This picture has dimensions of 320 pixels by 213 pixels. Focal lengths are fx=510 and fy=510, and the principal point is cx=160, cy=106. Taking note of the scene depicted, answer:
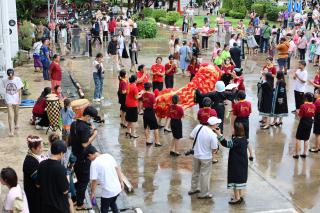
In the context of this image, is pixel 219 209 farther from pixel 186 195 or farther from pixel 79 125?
pixel 79 125

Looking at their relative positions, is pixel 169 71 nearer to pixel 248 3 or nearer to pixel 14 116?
pixel 14 116

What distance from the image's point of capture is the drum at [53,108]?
1266 cm

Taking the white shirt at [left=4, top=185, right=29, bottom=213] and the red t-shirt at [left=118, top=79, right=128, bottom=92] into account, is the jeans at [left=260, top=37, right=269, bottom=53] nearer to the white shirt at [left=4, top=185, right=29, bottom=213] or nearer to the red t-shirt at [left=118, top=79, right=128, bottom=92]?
the red t-shirt at [left=118, top=79, right=128, bottom=92]

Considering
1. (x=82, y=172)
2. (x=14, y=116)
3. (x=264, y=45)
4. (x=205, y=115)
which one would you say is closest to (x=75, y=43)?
(x=264, y=45)

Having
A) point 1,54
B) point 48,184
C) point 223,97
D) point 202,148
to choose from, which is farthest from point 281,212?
point 1,54

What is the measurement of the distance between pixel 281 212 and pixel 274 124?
5.33 meters

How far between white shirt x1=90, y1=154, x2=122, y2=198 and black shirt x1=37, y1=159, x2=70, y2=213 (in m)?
0.84

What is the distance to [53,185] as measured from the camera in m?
6.75

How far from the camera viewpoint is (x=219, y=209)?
9.07 meters

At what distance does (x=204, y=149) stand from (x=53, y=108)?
4.98m

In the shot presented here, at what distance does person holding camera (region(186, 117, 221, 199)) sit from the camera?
9.13 metres

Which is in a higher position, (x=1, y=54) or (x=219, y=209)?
(x=1, y=54)

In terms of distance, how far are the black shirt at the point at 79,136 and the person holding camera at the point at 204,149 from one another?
6.68ft

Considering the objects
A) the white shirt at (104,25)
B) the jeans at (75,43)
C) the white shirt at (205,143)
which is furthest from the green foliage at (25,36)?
the white shirt at (205,143)
